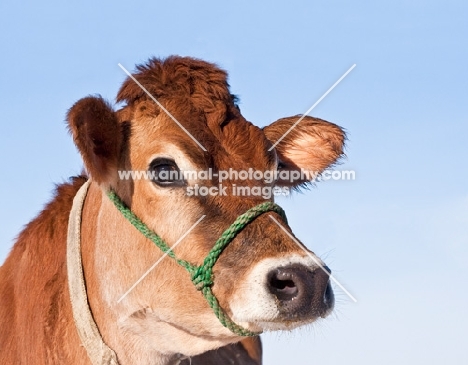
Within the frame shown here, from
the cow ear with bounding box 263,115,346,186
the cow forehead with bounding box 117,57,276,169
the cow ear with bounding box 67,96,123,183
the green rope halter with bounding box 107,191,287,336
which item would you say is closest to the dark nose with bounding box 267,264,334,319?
the green rope halter with bounding box 107,191,287,336

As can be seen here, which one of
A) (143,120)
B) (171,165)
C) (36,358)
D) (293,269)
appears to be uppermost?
(143,120)

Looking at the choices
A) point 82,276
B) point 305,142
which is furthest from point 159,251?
point 305,142

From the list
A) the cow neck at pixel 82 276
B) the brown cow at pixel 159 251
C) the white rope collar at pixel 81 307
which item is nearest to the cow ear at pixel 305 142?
the brown cow at pixel 159 251

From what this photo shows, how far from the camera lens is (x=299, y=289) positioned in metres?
4.12

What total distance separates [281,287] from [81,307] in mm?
1487

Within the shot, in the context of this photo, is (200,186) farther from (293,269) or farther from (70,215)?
(70,215)

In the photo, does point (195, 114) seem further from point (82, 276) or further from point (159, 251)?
point (82, 276)

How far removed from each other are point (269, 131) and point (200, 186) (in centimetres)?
152

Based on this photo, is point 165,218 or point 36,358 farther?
point 36,358

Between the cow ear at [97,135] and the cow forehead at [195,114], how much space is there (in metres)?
0.18

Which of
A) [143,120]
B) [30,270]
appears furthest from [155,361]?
[143,120]

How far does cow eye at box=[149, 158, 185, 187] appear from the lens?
15.5 feet

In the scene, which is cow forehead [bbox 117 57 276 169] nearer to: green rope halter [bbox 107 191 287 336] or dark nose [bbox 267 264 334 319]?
green rope halter [bbox 107 191 287 336]

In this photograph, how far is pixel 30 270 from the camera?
17.7 feet
